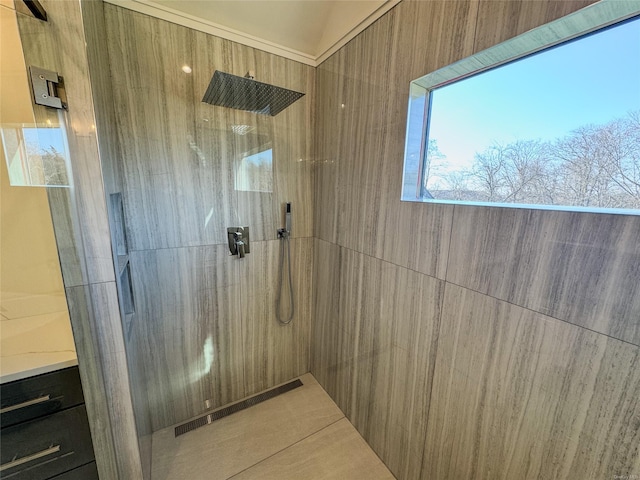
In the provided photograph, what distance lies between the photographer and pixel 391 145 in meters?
1.29

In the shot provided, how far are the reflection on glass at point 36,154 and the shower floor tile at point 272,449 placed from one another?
5.37 feet

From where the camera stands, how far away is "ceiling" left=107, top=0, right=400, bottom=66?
4.39 feet

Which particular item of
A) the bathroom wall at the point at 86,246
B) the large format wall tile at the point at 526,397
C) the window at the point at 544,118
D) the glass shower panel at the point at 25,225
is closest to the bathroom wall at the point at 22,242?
the glass shower panel at the point at 25,225

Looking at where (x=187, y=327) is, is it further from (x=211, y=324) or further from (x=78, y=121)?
(x=78, y=121)

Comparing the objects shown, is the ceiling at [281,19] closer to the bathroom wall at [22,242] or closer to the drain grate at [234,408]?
the bathroom wall at [22,242]

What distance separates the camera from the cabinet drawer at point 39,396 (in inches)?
35.5

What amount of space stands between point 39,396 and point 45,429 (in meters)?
0.14

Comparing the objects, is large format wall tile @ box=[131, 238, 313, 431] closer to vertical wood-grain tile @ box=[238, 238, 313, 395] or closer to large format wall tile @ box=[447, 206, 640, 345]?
vertical wood-grain tile @ box=[238, 238, 313, 395]

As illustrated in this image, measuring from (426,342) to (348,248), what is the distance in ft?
2.32

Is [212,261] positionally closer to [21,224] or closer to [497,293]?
[21,224]

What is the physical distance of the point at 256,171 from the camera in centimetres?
175

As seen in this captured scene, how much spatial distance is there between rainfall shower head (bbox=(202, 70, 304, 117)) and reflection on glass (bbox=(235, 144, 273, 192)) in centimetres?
27

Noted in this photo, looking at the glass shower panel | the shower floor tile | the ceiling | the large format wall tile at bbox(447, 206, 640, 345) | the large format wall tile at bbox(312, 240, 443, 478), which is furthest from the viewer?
the shower floor tile

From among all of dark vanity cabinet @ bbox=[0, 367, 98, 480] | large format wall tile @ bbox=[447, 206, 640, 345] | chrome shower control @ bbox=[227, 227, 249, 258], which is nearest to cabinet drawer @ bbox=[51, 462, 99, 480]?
dark vanity cabinet @ bbox=[0, 367, 98, 480]
